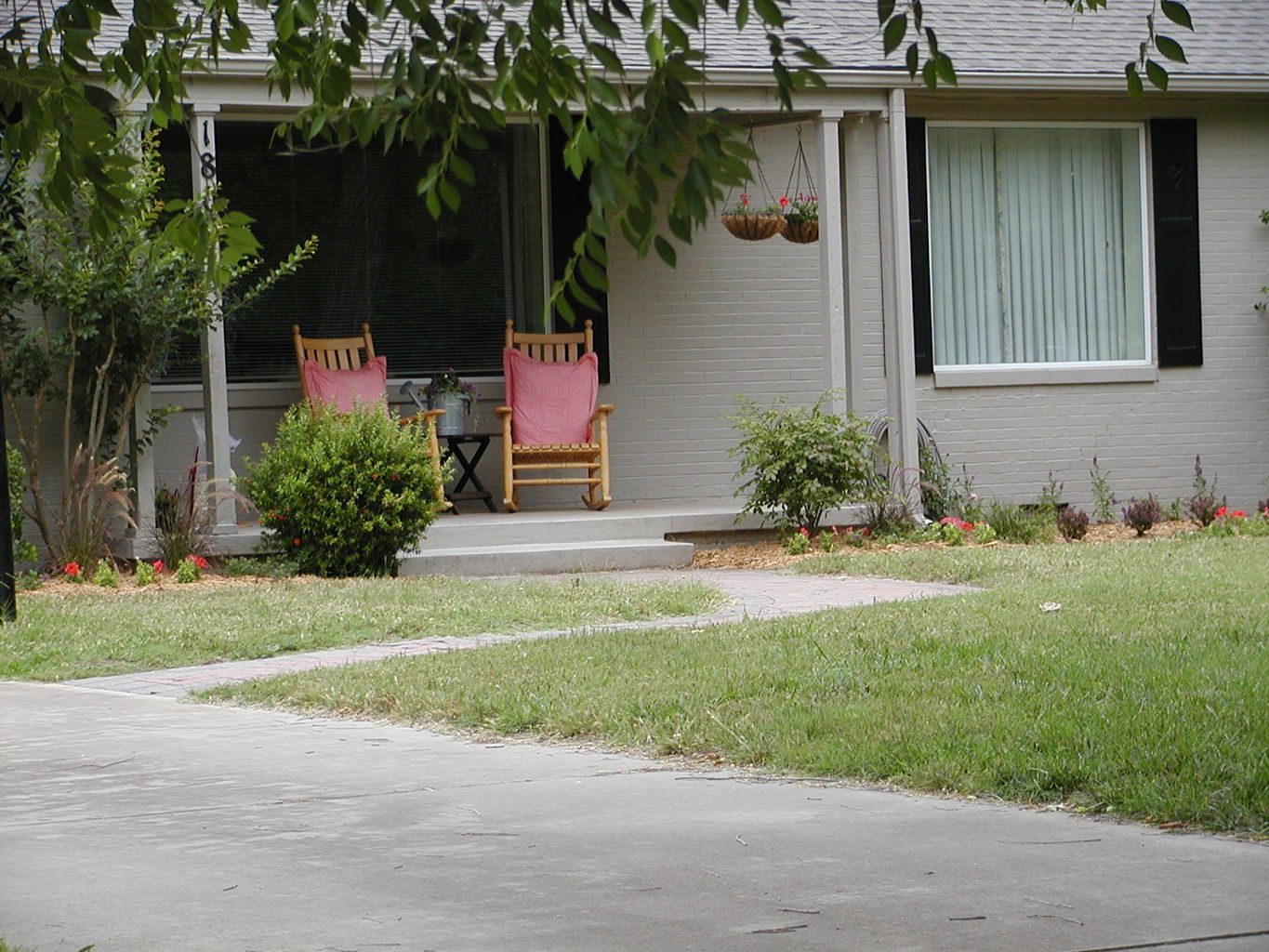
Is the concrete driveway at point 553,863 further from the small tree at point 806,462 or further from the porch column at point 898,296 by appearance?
the porch column at point 898,296

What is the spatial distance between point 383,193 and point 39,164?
2364 millimetres

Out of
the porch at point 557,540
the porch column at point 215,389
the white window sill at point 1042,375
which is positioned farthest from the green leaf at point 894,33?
the white window sill at point 1042,375

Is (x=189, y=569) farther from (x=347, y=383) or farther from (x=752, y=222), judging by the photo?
(x=752, y=222)

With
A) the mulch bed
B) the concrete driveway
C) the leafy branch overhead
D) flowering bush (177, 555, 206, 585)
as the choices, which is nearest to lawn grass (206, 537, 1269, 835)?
the concrete driveway

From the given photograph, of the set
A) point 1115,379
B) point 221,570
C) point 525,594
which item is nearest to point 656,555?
point 525,594

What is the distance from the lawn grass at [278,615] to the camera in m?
7.24

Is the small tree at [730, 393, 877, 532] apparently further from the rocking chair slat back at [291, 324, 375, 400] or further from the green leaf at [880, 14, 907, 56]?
the green leaf at [880, 14, 907, 56]

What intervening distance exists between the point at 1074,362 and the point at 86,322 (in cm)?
732

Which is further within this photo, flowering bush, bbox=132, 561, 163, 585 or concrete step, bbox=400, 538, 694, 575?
concrete step, bbox=400, 538, 694, 575

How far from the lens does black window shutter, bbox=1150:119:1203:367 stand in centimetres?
1312

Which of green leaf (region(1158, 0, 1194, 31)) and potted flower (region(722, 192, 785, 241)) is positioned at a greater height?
potted flower (region(722, 192, 785, 241))

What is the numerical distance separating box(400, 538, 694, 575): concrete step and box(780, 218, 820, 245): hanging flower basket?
2.46 meters

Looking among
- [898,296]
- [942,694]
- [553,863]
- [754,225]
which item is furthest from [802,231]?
[553,863]

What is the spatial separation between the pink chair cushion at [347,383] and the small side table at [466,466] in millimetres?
551
